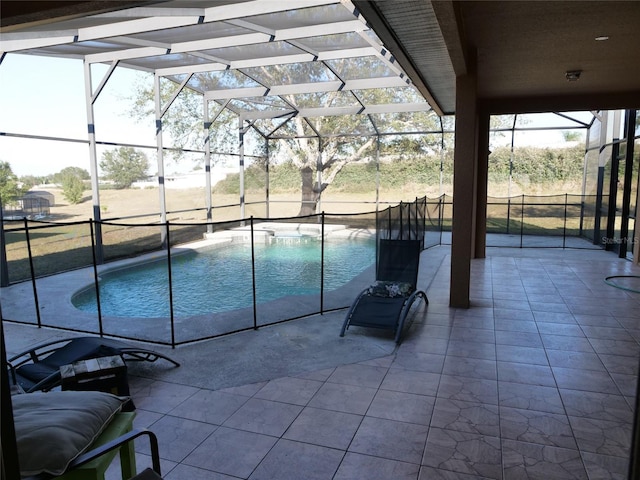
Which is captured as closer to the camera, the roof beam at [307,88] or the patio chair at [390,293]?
the patio chair at [390,293]

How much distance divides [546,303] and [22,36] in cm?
866

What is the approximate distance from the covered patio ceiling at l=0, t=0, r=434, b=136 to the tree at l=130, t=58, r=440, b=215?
109 millimetres

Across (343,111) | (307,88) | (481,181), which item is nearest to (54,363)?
(481,181)

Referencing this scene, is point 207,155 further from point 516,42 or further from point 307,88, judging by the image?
point 516,42

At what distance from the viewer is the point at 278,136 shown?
16.4 m

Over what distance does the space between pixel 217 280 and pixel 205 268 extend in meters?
1.12

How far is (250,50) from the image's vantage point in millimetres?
9398

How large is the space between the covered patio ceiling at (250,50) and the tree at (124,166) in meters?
4.05

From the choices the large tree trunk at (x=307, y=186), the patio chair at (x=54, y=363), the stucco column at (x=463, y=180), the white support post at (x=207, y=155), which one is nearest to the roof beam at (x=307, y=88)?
the white support post at (x=207, y=155)

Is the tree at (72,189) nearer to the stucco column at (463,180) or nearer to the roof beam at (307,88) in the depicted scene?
the roof beam at (307,88)

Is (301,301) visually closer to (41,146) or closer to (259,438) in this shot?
(259,438)

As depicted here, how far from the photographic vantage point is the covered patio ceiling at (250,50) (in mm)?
6398

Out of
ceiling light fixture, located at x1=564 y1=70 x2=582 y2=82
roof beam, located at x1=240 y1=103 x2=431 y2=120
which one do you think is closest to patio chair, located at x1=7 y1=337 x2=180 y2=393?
ceiling light fixture, located at x1=564 y1=70 x2=582 y2=82

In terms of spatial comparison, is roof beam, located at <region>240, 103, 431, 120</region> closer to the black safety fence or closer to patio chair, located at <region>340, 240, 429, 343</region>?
the black safety fence
